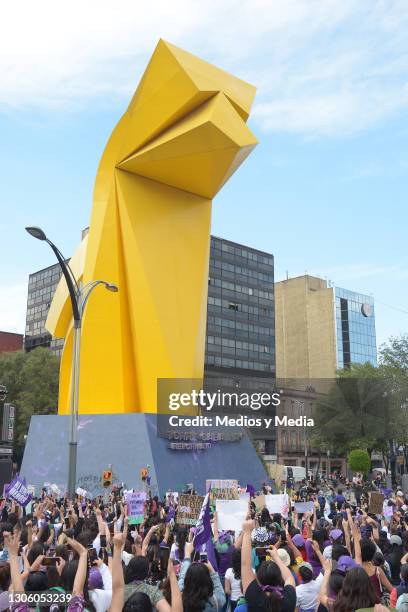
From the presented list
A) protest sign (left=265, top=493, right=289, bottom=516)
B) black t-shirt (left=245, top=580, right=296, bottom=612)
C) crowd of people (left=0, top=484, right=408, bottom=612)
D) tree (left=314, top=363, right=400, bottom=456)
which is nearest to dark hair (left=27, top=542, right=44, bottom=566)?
crowd of people (left=0, top=484, right=408, bottom=612)

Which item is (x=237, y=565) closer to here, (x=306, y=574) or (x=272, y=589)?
(x=306, y=574)

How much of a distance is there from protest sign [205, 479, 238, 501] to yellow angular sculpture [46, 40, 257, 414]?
33.1 feet

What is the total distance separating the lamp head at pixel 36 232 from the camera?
1549cm

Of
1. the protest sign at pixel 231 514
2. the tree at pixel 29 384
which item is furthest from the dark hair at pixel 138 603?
the tree at pixel 29 384

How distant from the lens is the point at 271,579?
14.4 feet

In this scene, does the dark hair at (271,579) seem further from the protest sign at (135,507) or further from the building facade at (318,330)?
the building facade at (318,330)

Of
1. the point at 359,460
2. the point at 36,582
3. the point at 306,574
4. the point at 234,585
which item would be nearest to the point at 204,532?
the point at 234,585

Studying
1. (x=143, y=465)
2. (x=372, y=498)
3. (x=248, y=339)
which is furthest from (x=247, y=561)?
(x=248, y=339)

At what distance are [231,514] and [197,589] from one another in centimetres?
361

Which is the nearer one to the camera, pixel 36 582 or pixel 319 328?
pixel 36 582

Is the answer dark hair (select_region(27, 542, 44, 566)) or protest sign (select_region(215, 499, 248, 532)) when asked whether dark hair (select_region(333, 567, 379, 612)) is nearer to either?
dark hair (select_region(27, 542, 44, 566))

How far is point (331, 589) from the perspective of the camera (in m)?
5.16

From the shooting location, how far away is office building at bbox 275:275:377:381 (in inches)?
3821

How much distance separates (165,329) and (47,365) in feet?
94.1
